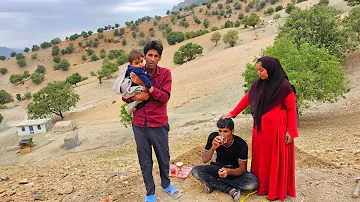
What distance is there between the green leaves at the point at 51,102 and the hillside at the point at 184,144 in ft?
5.40

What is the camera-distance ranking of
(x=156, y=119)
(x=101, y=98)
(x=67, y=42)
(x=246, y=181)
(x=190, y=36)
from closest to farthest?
(x=156, y=119) → (x=246, y=181) → (x=101, y=98) → (x=190, y=36) → (x=67, y=42)

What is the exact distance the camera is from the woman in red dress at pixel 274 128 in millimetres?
3432

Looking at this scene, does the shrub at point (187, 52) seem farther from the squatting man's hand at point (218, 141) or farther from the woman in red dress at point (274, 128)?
the squatting man's hand at point (218, 141)

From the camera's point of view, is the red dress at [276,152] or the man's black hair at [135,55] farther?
the red dress at [276,152]

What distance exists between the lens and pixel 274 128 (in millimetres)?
3574

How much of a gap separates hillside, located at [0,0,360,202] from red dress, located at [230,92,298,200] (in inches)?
8.8

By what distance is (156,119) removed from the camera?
12.1ft

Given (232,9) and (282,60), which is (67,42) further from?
(282,60)

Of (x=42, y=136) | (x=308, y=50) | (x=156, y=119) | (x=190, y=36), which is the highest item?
(x=190, y=36)

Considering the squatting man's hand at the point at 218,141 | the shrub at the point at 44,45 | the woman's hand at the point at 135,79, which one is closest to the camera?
the woman's hand at the point at 135,79

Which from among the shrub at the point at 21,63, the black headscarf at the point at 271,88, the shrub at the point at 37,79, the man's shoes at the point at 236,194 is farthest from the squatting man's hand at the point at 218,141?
the shrub at the point at 21,63

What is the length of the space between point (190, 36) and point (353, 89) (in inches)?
1938

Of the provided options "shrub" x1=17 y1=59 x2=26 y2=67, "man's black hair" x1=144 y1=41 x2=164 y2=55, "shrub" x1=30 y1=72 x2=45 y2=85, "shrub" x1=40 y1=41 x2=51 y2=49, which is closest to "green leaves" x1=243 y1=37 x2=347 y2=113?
"man's black hair" x1=144 y1=41 x2=164 y2=55

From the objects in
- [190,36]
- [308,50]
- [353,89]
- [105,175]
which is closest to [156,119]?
[105,175]
